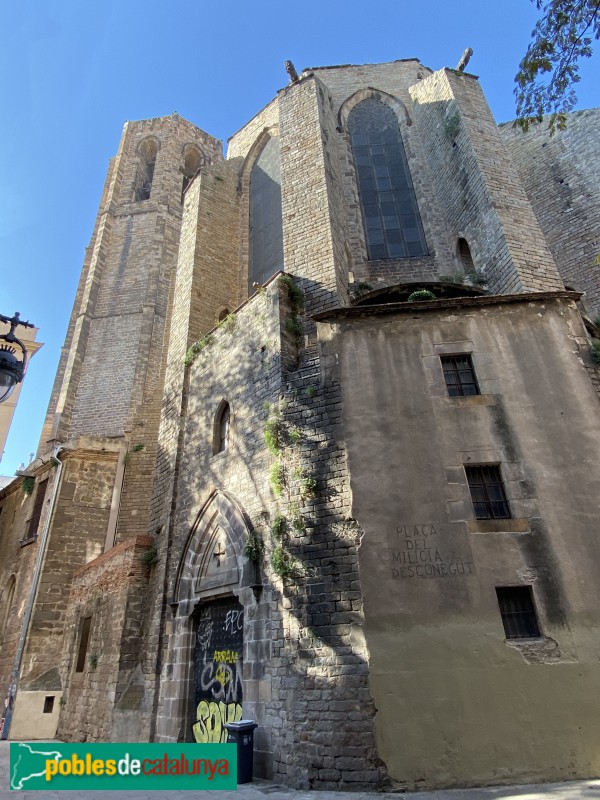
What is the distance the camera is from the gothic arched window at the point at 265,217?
13.4 metres

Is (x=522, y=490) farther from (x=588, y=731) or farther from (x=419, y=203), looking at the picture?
(x=419, y=203)

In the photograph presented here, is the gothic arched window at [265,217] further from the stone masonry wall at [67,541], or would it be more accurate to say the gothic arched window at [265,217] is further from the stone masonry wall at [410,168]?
the stone masonry wall at [67,541]

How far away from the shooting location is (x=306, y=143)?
11.7 metres

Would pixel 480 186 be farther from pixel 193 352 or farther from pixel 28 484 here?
pixel 28 484

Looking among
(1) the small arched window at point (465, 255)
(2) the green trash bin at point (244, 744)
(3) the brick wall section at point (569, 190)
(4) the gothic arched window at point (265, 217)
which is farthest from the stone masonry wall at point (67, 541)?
(3) the brick wall section at point (569, 190)

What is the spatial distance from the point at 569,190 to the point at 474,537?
1269 centimetres

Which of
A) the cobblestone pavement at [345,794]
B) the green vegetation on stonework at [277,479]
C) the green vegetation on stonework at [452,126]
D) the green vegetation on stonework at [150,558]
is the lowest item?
the cobblestone pavement at [345,794]

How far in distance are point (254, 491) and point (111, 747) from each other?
3564 mm

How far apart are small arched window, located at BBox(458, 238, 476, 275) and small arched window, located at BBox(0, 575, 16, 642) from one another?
14.1 metres

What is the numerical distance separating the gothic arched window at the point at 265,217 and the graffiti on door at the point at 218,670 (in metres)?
8.43

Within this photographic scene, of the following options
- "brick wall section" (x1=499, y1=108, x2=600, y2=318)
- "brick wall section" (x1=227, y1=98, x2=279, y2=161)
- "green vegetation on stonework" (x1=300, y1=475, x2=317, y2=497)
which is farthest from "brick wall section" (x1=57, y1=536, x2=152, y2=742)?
"brick wall section" (x1=227, y1=98, x2=279, y2=161)

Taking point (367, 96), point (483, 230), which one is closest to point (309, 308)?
point (483, 230)

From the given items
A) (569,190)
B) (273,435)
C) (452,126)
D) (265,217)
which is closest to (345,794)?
(273,435)

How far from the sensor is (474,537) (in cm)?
607
